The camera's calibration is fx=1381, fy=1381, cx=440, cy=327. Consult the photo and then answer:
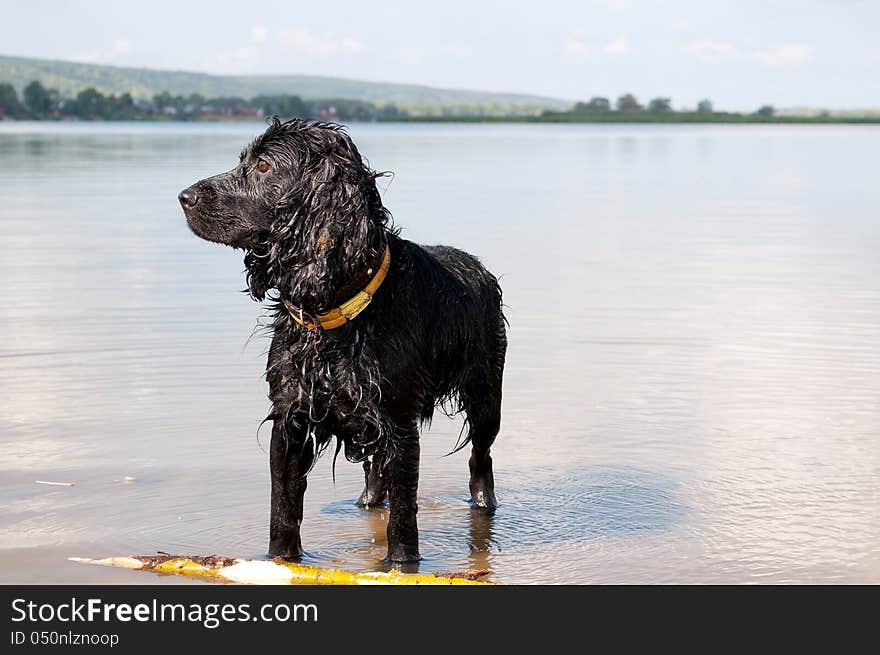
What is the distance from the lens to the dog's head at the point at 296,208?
6707 mm

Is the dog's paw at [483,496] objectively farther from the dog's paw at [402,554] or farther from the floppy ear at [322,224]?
the floppy ear at [322,224]

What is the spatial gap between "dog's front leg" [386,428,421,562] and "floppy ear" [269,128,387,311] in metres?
1.02

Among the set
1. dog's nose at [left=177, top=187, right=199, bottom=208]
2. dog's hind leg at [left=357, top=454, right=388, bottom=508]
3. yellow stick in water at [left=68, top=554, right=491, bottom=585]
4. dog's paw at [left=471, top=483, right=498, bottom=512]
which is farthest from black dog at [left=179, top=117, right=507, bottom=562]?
dog's paw at [left=471, top=483, right=498, bottom=512]

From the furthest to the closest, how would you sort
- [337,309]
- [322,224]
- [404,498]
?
[404,498], [337,309], [322,224]

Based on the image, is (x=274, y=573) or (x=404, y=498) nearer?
(x=274, y=573)

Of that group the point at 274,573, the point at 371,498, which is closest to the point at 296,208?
the point at 274,573

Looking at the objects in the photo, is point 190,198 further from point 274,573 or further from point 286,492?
point 274,573

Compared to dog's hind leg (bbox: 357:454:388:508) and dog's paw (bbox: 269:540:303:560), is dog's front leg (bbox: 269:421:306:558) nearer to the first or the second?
dog's paw (bbox: 269:540:303:560)

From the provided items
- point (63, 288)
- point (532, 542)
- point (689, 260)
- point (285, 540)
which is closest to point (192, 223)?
point (285, 540)

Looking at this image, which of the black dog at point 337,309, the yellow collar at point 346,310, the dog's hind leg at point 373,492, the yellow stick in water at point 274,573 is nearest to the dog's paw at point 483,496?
the dog's hind leg at point 373,492

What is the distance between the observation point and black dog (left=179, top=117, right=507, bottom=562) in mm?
6742

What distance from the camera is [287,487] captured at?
24.8 ft

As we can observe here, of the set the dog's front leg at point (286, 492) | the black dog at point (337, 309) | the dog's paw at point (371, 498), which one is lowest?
the dog's paw at point (371, 498)

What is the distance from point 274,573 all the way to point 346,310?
4.62ft
